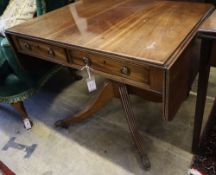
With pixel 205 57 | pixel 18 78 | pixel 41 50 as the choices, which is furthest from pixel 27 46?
pixel 205 57

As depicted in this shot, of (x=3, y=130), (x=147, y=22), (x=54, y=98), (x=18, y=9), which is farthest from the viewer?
(x=54, y=98)

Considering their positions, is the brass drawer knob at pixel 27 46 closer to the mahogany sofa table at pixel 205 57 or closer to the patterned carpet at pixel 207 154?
the mahogany sofa table at pixel 205 57

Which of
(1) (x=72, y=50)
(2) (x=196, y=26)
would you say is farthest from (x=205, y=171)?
(1) (x=72, y=50)

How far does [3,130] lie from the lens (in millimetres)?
1563

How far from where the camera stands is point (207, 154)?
3.84 ft

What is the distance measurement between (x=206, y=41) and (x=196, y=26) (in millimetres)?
179

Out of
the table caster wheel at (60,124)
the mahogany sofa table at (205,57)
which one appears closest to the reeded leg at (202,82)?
the mahogany sofa table at (205,57)

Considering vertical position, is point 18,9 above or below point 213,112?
above

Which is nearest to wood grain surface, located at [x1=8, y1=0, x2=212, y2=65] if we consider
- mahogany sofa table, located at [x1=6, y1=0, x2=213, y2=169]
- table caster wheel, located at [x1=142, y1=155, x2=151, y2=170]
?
mahogany sofa table, located at [x1=6, y1=0, x2=213, y2=169]

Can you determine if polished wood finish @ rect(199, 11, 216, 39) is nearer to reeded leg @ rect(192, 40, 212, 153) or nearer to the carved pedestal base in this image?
reeded leg @ rect(192, 40, 212, 153)

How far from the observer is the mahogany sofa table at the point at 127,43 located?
0.81 metres

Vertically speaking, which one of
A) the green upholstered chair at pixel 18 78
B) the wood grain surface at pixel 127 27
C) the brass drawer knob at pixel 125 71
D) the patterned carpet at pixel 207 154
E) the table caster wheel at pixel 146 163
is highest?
the wood grain surface at pixel 127 27

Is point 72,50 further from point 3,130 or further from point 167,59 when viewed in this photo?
point 3,130

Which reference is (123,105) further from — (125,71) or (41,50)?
(41,50)
